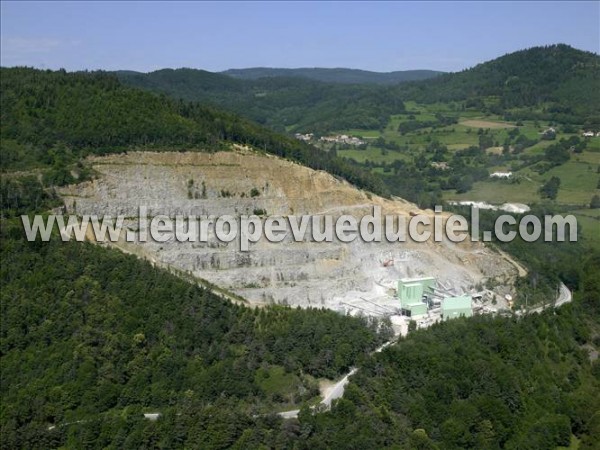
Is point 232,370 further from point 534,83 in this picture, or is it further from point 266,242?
point 534,83

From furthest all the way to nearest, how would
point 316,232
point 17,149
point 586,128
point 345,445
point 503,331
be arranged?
point 586,128
point 17,149
point 316,232
point 503,331
point 345,445

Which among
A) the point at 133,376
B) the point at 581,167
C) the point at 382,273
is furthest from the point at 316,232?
the point at 581,167

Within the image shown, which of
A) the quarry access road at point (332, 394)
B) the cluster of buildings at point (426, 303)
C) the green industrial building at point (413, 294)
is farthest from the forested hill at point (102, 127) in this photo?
the quarry access road at point (332, 394)

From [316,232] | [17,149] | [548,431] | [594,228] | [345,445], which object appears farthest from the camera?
[594,228]

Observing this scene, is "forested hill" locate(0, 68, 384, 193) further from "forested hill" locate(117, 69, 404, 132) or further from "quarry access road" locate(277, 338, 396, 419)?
"forested hill" locate(117, 69, 404, 132)

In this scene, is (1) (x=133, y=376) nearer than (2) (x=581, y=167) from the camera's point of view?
Yes

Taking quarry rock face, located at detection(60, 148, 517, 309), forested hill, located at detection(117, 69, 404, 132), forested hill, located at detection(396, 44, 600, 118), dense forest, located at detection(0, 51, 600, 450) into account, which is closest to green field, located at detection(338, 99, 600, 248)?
forested hill, located at detection(396, 44, 600, 118)

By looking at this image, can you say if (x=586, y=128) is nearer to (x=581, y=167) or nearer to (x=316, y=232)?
(x=581, y=167)
